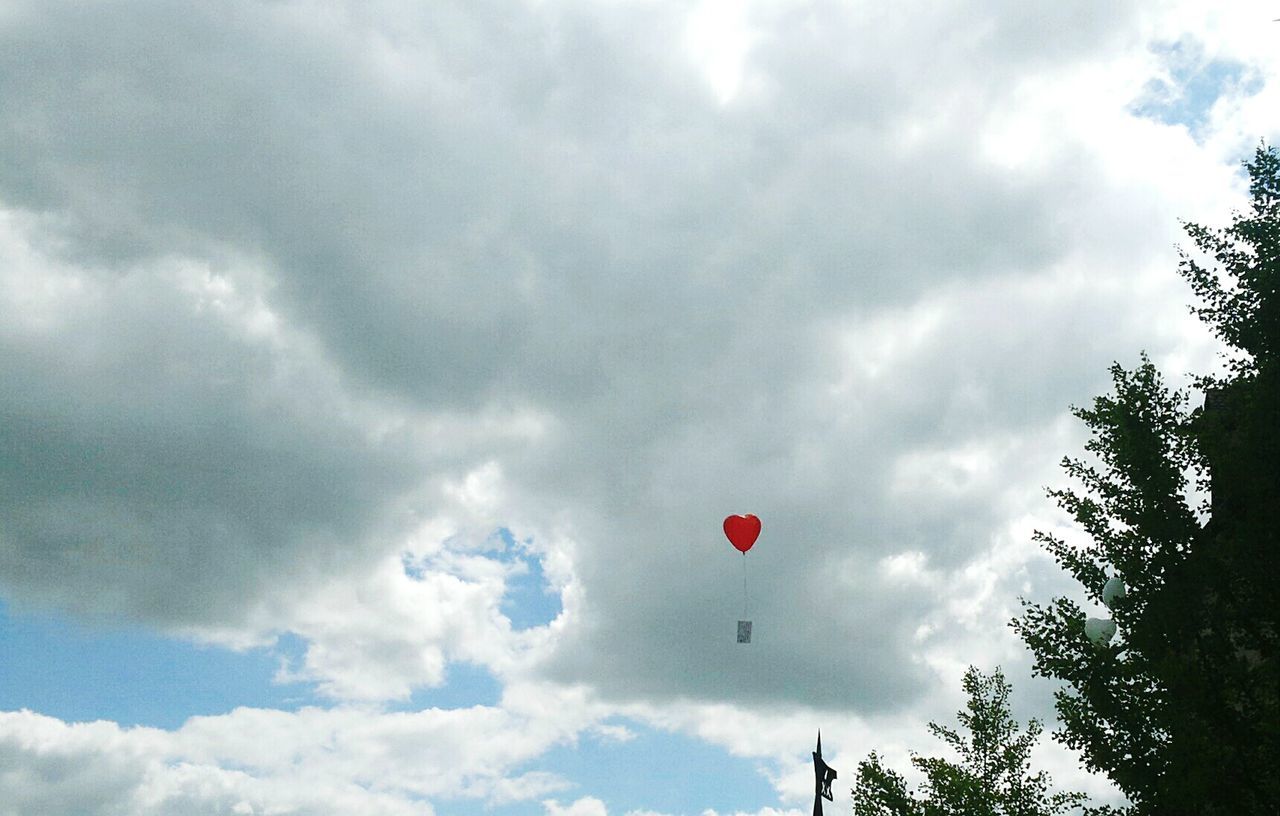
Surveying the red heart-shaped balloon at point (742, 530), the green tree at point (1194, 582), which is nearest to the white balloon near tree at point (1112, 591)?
the green tree at point (1194, 582)

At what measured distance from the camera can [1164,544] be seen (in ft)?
54.1

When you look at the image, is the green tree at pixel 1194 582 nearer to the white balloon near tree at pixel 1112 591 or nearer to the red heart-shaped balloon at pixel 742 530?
the white balloon near tree at pixel 1112 591

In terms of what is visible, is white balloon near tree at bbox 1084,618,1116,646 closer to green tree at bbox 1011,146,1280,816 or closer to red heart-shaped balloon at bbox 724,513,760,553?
green tree at bbox 1011,146,1280,816

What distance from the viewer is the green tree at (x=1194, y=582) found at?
14969 mm

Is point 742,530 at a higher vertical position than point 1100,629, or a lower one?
higher

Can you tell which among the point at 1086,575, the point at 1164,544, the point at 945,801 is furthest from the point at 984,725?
the point at 1164,544

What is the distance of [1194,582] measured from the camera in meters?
16.0

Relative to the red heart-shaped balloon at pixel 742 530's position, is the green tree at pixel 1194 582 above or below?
below

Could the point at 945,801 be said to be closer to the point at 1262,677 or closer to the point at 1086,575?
the point at 1086,575

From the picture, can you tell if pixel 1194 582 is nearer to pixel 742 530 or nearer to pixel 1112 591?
pixel 1112 591

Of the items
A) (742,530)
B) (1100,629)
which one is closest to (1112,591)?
(1100,629)

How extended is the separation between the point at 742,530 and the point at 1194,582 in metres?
13.1

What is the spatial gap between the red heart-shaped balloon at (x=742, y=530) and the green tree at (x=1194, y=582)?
32.4 ft

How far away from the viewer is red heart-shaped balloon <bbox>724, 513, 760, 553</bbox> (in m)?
27.5
